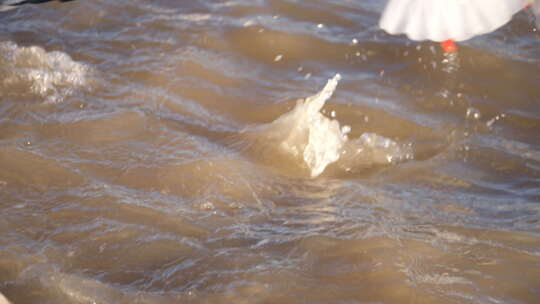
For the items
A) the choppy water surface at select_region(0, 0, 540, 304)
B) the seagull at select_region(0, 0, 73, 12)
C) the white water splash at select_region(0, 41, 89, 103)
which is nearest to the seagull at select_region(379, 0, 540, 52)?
the choppy water surface at select_region(0, 0, 540, 304)

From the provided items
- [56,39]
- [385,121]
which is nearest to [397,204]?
[385,121]

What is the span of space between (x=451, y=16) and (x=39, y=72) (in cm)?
245

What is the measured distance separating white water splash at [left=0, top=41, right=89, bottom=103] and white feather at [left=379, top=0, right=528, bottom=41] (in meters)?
1.92

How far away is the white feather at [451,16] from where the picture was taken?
3662 millimetres

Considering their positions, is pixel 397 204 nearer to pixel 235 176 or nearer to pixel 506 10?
pixel 235 176

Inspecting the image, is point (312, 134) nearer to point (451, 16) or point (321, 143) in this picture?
point (321, 143)

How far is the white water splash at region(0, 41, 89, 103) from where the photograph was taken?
162 inches

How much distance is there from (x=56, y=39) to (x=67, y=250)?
8.57 ft

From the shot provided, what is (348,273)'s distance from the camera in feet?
8.43

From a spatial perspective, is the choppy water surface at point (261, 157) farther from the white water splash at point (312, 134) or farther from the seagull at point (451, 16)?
the seagull at point (451, 16)

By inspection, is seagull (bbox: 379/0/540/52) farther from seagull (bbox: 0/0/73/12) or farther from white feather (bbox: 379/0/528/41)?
seagull (bbox: 0/0/73/12)

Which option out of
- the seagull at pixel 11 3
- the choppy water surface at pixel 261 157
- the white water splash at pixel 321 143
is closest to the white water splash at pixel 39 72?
the choppy water surface at pixel 261 157

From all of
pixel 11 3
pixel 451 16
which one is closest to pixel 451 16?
pixel 451 16

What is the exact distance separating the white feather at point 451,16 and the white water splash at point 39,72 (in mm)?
1923
